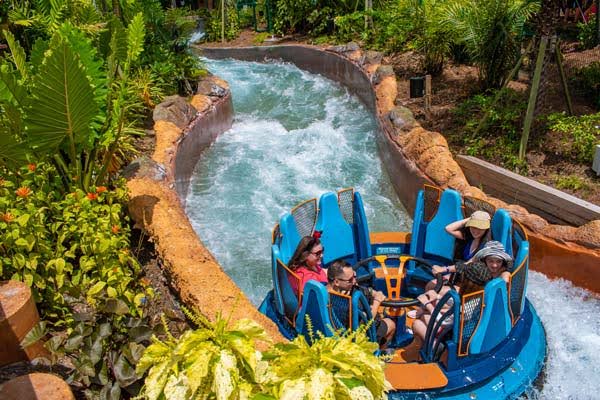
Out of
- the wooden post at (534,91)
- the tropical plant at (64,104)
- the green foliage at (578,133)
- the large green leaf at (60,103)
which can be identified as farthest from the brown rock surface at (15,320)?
the green foliage at (578,133)

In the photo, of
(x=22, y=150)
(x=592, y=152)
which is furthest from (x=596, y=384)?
(x=22, y=150)

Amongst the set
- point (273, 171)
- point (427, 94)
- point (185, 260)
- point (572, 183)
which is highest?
point (427, 94)

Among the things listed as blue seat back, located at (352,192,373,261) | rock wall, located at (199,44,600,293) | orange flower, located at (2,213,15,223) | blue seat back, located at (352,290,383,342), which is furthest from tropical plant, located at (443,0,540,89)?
orange flower, located at (2,213,15,223)

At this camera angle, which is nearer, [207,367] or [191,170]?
[207,367]

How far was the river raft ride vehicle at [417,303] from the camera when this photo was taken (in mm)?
3383

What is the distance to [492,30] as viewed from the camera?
7.26 metres

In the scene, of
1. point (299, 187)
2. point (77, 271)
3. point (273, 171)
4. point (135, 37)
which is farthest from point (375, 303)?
point (273, 171)

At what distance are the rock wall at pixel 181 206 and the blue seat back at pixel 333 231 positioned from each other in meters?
0.99

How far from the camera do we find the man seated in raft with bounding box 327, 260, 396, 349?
3795 mm

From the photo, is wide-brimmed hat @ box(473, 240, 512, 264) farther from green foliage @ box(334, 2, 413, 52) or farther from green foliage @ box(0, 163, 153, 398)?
green foliage @ box(334, 2, 413, 52)

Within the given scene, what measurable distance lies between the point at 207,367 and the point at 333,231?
10.1 ft

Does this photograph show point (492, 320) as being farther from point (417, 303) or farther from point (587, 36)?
point (587, 36)

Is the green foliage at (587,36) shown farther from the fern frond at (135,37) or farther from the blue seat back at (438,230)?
the fern frond at (135,37)

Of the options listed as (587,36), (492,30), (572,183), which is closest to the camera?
(572,183)
